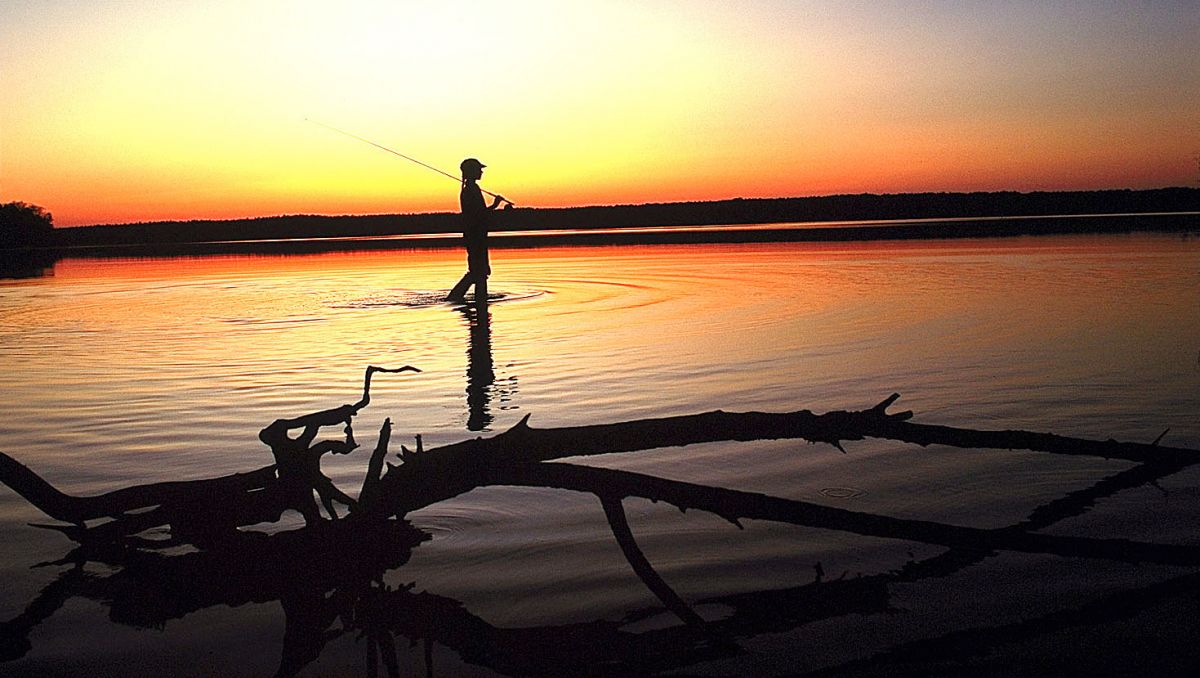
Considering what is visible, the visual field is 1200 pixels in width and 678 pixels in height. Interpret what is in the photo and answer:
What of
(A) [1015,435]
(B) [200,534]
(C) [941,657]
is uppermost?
(A) [1015,435]

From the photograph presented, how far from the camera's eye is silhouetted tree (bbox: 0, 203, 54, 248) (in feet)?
249

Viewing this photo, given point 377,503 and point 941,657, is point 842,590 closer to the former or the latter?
point 941,657

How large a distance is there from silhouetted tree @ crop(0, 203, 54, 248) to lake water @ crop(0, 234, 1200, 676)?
214ft

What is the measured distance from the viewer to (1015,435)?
442 centimetres

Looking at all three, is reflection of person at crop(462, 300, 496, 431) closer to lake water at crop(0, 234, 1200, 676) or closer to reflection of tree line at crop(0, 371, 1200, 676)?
lake water at crop(0, 234, 1200, 676)

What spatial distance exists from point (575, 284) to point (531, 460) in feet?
66.6

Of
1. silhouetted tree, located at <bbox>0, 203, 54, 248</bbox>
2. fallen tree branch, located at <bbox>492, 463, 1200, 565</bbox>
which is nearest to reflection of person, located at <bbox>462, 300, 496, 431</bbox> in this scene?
fallen tree branch, located at <bbox>492, 463, 1200, 565</bbox>

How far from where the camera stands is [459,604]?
13.9 ft

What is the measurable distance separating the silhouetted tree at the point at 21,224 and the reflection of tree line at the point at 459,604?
84195 mm

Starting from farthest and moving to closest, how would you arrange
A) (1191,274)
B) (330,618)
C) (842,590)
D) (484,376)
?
(1191,274)
(484,376)
(842,590)
(330,618)

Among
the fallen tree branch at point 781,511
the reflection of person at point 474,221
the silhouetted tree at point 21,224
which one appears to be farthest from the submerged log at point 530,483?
the silhouetted tree at point 21,224

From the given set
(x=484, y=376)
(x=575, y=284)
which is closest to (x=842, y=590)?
(x=484, y=376)

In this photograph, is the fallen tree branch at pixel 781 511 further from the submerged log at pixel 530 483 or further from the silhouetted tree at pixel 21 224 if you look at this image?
the silhouetted tree at pixel 21 224

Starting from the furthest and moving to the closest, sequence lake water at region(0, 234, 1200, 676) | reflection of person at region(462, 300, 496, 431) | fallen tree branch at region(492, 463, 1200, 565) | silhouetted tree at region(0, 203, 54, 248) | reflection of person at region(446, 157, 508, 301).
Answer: silhouetted tree at region(0, 203, 54, 248), reflection of person at region(446, 157, 508, 301), reflection of person at region(462, 300, 496, 431), lake water at region(0, 234, 1200, 676), fallen tree branch at region(492, 463, 1200, 565)
